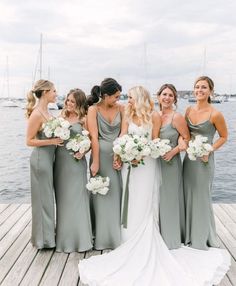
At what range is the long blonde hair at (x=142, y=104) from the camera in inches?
189

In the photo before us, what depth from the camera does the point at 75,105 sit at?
16.8ft

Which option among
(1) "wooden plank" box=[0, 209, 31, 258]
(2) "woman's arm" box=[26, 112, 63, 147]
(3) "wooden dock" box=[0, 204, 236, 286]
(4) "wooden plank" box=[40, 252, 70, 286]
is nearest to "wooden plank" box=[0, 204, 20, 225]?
(3) "wooden dock" box=[0, 204, 236, 286]

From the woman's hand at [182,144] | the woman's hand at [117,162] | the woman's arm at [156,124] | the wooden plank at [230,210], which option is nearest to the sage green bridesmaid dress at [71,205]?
the woman's hand at [117,162]

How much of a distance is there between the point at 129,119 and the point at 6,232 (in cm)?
249

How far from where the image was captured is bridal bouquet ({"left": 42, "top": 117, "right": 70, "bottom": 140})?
4.79 metres

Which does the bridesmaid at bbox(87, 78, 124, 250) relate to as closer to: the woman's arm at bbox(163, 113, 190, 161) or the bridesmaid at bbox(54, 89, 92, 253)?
the bridesmaid at bbox(54, 89, 92, 253)

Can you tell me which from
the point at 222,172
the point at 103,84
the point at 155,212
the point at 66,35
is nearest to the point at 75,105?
the point at 103,84

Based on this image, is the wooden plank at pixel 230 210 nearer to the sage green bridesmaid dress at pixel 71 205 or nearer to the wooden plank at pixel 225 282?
the wooden plank at pixel 225 282

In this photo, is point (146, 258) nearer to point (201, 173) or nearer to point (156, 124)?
point (201, 173)

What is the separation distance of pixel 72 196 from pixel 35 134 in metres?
0.91

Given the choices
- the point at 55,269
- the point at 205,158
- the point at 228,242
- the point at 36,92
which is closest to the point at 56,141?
the point at 36,92

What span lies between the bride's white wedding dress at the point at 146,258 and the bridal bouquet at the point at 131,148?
259 millimetres

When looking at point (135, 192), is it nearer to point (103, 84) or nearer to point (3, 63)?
point (103, 84)

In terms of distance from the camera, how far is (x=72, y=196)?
5195 millimetres
